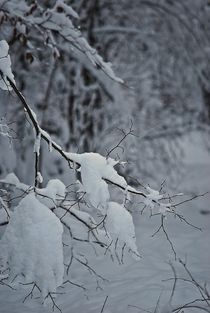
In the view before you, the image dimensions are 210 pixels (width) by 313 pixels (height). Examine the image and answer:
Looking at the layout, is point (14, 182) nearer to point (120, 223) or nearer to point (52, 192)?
point (52, 192)

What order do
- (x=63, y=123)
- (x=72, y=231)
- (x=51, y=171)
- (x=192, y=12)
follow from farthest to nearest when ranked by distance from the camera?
1. (x=51, y=171)
2. (x=63, y=123)
3. (x=192, y=12)
4. (x=72, y=231)

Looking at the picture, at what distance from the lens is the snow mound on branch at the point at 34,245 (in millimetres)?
2588

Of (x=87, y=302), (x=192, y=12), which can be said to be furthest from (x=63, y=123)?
(x=87, y=302)

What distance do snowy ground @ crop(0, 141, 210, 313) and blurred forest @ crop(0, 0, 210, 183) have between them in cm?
226

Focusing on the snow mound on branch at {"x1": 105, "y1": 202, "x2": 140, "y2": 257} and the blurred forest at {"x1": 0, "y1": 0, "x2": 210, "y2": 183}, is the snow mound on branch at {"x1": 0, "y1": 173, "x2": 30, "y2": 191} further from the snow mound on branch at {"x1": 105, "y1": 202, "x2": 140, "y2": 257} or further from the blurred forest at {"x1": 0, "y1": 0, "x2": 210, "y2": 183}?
the blurred forest at {"x1": 0, "y1": 0, "x2": 210, "y2": 183}

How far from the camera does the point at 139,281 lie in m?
4.70

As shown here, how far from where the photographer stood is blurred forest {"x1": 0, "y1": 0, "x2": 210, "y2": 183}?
7.88 m

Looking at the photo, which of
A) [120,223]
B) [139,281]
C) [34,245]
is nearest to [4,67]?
[34,245]

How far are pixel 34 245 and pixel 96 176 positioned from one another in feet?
2.08

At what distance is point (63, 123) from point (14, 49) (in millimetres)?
2002

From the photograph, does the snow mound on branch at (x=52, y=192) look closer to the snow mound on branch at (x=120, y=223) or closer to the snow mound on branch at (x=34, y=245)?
the snow mound on branch at (x=34, y=245)

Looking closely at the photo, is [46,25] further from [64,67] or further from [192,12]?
[192,12]

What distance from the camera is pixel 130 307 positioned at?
401cm

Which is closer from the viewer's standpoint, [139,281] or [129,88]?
[139,281]
